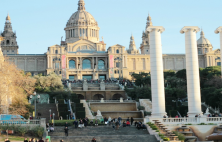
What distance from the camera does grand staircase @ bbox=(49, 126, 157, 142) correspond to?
35584mm

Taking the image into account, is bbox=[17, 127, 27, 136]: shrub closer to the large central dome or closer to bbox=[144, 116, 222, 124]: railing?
bbox=[144, 116, 222, 124]: railing

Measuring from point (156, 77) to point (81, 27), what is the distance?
10661 centimetres

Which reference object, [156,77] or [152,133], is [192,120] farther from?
[156,77]

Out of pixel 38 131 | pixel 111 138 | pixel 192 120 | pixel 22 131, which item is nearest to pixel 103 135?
pixel 111 138

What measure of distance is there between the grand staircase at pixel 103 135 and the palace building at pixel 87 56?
8245 centimetres

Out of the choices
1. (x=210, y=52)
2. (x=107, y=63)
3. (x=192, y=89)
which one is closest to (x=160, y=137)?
(x=192, y=89)

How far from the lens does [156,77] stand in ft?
134

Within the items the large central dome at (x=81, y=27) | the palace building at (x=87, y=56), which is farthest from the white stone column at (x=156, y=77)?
the large central dome at (x=81, y=27)

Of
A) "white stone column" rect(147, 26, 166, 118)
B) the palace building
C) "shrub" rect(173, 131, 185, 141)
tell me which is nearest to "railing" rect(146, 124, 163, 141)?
"shrub" rect(173, 131, 185, 141)

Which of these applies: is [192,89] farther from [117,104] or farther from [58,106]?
[117,104]

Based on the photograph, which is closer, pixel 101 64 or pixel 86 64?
pixel 86 64

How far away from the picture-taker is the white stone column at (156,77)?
40844 mm

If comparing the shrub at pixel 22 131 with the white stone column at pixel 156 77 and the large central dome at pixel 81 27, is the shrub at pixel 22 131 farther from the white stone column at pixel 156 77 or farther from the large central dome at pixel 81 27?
the large central dome at pixel 81 27

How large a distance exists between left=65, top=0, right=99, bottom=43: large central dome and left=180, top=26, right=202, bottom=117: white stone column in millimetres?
104499
